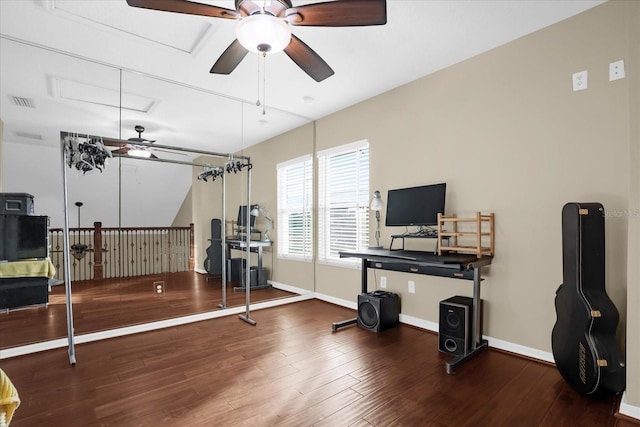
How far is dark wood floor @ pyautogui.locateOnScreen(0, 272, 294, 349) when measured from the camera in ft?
8.99

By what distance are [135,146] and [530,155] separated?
3670 mm

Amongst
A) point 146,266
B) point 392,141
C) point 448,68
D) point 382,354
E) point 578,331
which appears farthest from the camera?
point 392,141

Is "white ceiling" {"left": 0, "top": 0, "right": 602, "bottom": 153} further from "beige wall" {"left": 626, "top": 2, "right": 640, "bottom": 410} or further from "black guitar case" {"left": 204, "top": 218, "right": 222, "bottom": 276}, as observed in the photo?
"black guitar case" {"left": 204, "top": 218, "right": 222, "bottom": 276}

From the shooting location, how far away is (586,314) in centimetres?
197

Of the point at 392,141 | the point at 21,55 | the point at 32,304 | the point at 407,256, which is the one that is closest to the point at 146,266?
the point at 32,304

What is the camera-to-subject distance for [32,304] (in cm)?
282

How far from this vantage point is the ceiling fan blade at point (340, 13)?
1.63 meters

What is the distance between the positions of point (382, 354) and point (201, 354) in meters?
1.55

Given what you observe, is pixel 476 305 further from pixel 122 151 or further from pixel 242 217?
pixel 122 151

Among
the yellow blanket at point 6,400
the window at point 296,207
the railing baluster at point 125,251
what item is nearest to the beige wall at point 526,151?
the window at point 296,207

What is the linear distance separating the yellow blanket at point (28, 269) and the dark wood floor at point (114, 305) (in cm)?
17

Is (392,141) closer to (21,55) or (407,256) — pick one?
(407,256)

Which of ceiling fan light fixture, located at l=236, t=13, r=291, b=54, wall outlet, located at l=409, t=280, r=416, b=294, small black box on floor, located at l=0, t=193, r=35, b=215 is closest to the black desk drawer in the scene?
wall outlet, located at l=409, t=280, r=416, b=294

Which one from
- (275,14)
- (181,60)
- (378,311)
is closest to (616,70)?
(275,14)
